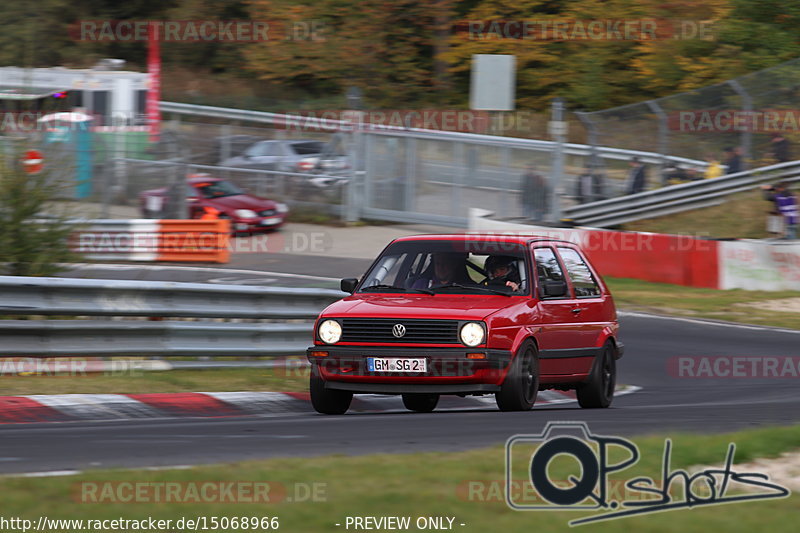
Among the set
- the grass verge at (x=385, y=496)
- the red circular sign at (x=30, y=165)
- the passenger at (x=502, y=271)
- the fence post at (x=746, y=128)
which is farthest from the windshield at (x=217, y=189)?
the grass verge at (x=385, y=496)

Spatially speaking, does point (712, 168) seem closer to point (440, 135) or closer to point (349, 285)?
point (440, 135)

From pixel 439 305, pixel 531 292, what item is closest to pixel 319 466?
pixel 439 305

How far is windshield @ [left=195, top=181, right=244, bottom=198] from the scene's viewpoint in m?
28.2

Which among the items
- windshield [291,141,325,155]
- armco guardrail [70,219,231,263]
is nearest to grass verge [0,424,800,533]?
armco guardrail [70,219,231,263]

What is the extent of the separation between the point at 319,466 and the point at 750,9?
35383mm

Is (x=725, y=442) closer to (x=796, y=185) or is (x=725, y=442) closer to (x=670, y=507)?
(x=670, y=507)

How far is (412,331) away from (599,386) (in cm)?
232

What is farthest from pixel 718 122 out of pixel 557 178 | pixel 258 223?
pixel 258 223

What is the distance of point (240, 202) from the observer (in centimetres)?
2852

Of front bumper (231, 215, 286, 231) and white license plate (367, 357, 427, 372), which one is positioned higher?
white license plate (367, 357, 427, 372)

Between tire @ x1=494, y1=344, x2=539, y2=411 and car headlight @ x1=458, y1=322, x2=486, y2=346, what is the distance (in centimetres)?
34

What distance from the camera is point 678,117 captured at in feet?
84.5

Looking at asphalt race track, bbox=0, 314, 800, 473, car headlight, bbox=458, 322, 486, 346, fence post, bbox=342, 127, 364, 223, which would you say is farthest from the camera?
fence post, bbox=342, 127, 364, 223

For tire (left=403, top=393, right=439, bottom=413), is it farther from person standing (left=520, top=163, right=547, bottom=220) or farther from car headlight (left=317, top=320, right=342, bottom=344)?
person standing (left=520, top=163, right=547, bottom=220)
